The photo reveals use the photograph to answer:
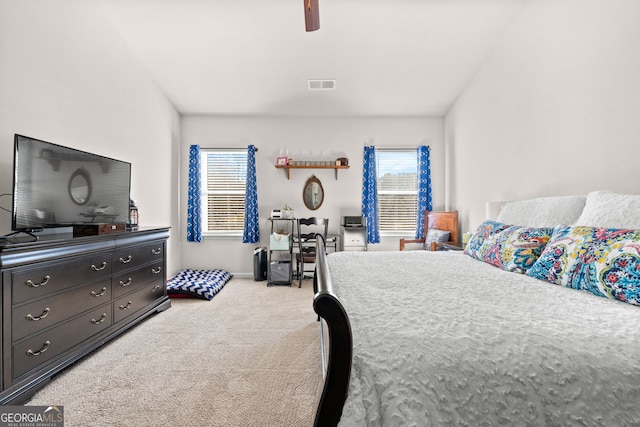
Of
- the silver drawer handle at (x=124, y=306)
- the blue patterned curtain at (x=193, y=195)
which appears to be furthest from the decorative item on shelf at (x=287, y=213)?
the silver drawer handle at (x=124, y=306)

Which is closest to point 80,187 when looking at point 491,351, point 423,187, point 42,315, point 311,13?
point 42,315

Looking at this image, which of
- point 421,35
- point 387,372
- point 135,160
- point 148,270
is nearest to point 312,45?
point 421,35

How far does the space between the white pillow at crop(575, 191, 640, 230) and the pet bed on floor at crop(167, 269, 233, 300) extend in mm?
3410

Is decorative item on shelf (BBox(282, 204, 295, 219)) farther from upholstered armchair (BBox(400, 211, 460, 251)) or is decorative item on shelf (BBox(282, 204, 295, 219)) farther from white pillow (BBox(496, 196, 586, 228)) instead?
white pillow (BBox(496, 196, 586, 228))

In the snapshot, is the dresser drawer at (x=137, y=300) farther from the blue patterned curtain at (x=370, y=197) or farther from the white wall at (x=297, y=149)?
the blue patterned curtain at (x=370, y=197)

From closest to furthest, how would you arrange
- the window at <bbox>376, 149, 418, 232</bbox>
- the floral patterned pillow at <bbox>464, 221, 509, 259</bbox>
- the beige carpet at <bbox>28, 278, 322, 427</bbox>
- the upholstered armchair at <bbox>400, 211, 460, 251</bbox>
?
the beige carpet at <bbox>28, 278, 322, 427</bbox>, the floral patterned pillow at <bbox>464, 221, 509, 259</bbox>, the upholstered armchair at <bbox>400, 211, 460, 251</bbox>, the window at <bbox>376, 149, 418, 232</bbox>

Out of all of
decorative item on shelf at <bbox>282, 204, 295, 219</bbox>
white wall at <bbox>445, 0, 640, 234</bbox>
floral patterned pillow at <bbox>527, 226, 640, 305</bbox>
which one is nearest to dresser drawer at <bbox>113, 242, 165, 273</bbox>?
decorative item on shelf at <bbox>282, 204, 295, 219</bbox>

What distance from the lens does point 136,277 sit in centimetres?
252

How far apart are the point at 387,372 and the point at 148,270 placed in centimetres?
270

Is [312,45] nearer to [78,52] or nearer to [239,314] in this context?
[78,52]

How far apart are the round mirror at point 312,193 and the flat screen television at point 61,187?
2.54 metres

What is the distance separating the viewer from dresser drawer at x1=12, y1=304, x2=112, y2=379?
59.5 inches

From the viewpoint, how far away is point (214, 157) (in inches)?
185

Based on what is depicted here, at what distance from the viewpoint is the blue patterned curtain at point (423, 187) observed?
454 cm
